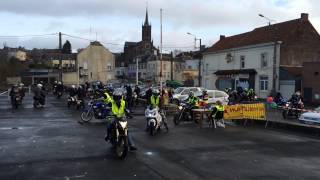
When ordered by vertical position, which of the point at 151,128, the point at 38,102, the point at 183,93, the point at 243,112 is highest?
the point at 183,93

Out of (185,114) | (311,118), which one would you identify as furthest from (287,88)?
(185,114)

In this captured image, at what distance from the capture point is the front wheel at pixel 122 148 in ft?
36.1

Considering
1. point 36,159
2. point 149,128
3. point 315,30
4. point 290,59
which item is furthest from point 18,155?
point 315,30

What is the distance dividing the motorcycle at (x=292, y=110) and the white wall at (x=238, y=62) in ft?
75.5

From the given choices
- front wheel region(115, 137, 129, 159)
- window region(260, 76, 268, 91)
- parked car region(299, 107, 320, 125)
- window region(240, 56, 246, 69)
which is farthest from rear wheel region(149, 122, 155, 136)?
window region(240, 56, 246, 69)

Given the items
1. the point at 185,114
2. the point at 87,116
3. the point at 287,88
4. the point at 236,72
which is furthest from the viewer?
the point at 236,72

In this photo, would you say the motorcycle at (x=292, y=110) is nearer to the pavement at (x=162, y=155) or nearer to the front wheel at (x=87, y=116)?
the pavement at (x=162, y=155)

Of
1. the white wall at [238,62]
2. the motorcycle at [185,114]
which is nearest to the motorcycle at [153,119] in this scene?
the motorcycle at [185,114]

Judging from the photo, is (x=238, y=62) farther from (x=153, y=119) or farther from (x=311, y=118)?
(x=153, y=119)

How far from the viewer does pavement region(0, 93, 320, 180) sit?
941cm

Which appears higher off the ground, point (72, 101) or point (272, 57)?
point (272, 57)

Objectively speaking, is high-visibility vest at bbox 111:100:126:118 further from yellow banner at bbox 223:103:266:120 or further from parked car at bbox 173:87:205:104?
parked car at bbox 173:87:205:104

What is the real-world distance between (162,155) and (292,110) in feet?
50.4

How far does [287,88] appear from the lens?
4616 centimetres
